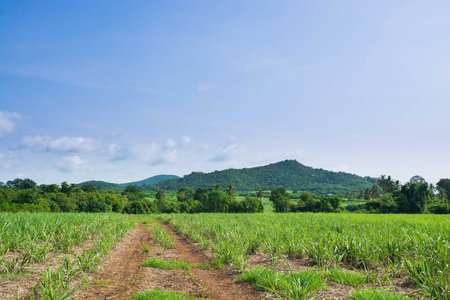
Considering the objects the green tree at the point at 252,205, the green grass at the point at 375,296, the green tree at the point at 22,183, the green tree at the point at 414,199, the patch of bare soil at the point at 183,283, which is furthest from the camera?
the green tree at the point at 22,183

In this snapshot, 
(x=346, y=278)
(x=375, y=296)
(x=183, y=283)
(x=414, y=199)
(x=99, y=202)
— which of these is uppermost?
(x=375, y=296)

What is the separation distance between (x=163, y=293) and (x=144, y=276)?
6.87ft

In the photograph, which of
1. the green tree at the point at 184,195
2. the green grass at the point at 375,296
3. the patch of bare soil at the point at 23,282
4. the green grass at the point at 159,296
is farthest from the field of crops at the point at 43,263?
the green tree at the point at 184,195

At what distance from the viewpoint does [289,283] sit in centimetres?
575

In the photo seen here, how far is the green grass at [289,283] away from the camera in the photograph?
5094 millimetres

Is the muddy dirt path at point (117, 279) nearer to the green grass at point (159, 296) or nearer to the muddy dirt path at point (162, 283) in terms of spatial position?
the muddy dirt path at point (162, 283)

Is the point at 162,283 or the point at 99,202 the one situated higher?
the point at 162,283

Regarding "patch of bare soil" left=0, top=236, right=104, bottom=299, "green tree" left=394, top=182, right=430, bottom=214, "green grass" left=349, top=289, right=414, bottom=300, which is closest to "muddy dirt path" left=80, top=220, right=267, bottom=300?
"patch of bare soil" left=0, top=236, right=104, bottom=299

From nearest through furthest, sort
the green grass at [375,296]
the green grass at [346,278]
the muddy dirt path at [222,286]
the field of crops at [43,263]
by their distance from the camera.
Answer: the green grass at [375,296] → the field of crops at [43,263] → the muddy dirt path at [222,286] → the green grass at [346,278]

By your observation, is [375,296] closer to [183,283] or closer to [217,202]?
[183,283]

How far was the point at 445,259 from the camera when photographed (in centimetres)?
595

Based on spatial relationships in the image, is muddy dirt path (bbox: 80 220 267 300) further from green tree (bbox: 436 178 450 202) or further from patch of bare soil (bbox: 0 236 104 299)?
green tree (bbox: 436 178 450 202)

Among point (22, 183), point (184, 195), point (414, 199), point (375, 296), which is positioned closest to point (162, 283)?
point (375, 296)

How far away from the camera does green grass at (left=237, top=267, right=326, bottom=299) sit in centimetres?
509
